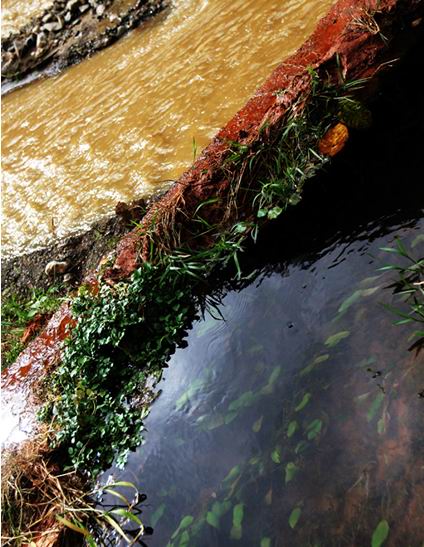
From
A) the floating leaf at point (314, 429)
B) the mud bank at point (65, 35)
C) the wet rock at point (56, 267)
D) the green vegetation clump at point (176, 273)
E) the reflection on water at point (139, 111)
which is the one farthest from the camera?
the mud bank at point (65, 35)

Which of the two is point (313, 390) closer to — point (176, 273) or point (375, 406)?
point (375, 406)

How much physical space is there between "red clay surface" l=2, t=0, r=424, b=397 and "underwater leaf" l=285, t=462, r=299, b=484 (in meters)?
1.68

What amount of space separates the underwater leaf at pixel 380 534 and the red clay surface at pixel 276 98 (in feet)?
7.18

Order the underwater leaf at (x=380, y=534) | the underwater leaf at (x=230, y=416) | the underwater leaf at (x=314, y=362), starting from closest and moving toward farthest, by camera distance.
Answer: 1. the underwater leaf at (x=380, y=534)
2. the underwater leaf at (x=314, y=362)
3. the underwater leaf at (x=230, y=416)

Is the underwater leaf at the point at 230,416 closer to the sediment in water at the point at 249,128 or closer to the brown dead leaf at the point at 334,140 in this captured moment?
the sediment in water at the point at 249,128

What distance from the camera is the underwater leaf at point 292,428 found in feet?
9.55

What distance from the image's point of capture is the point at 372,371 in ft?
9.42

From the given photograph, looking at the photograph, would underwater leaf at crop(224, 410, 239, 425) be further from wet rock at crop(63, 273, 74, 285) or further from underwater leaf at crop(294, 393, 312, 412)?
wet rock at crop(63, 273, 74, 285)

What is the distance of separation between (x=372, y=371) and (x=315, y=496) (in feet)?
2.18

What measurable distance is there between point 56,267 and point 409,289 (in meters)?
2.99

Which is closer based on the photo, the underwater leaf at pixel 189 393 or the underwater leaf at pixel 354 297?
the underwater leaf at pixel 354 297

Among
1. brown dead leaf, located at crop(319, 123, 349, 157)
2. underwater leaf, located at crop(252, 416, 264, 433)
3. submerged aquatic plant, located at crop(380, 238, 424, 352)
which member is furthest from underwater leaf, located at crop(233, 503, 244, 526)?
brown dead leaf, located at crop(319, 123, 349, 157)

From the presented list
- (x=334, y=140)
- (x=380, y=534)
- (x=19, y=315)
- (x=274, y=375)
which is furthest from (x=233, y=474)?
(x=19, y=315)

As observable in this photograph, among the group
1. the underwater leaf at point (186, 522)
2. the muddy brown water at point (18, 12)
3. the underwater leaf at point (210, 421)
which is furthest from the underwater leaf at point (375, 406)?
the muddy brown water at point (18, 12)
